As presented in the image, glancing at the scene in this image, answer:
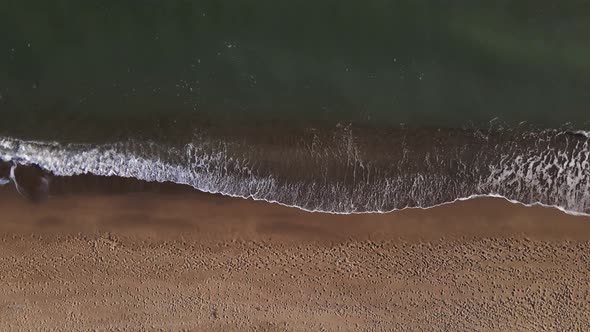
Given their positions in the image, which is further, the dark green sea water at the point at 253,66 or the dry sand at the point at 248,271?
the dark green sea water at the point at 253,66

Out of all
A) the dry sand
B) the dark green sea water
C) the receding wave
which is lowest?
the dry sand

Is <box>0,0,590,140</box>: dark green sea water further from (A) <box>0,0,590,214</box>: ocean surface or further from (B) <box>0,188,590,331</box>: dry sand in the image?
(B) <box>0,188,590,331</box>: dry sand

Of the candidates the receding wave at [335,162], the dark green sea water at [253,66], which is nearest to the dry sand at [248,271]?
the receding wave at [335,162]

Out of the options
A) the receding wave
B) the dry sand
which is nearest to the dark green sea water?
the receding wave

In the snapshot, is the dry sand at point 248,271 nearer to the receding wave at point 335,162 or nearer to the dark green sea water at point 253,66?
the receding wave at point 335,162

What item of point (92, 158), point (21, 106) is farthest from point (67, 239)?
point (21, 106)

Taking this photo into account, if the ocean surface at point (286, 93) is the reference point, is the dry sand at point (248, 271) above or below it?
below

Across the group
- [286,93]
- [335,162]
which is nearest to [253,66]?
[286,93]

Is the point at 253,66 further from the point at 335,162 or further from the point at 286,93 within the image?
Result: the point at 335,162
